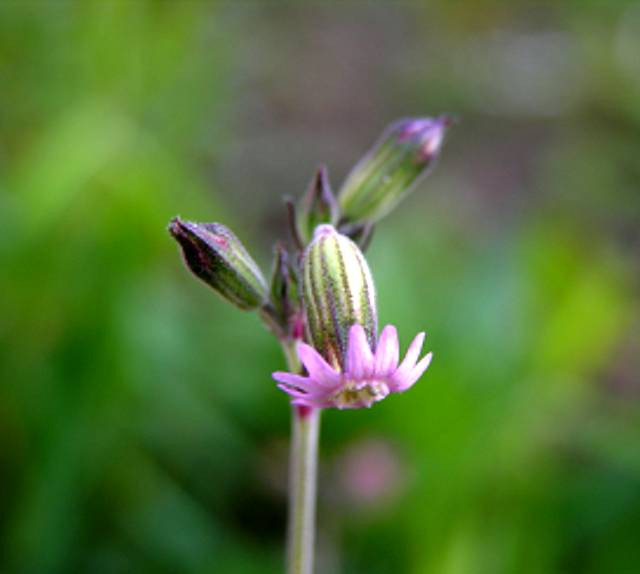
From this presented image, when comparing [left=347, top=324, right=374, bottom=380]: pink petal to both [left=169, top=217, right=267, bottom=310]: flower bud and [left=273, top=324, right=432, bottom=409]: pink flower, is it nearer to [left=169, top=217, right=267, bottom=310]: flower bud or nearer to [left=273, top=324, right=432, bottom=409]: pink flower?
[left=273, top=324, right=432, bottom=409]: pink flower

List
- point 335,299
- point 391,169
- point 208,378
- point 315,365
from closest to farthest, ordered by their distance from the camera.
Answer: point 315,365
point 335,299
point 391,169
point 208,378

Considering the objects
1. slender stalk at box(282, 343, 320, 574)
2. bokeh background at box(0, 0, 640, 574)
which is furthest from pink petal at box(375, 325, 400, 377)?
bokeh background at box(0, 0, 640, 574)

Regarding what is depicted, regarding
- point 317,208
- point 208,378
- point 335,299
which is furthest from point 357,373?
point 208,378

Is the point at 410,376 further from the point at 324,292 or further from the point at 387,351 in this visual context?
the point at 324,292

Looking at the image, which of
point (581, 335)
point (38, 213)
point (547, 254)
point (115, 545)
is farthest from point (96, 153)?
point (581, 335)

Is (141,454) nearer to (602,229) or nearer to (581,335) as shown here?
(581,335)

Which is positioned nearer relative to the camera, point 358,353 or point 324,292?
point 358,353

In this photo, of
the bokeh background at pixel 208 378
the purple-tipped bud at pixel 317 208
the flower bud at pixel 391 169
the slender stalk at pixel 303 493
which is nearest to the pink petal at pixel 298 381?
the slender stalk at pixel 303 493

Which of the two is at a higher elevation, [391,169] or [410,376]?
[391,169]
